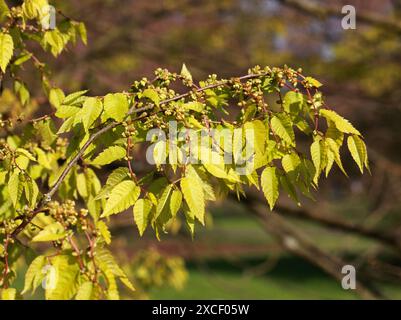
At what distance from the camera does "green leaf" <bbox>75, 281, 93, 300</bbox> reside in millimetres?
2174

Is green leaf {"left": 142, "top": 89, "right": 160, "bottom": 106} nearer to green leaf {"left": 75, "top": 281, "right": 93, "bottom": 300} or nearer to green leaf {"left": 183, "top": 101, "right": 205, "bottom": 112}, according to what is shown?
green leaf {"left": 183, "top": 101, "right": 205, "bottom": 112}

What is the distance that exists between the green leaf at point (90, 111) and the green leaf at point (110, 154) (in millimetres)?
100

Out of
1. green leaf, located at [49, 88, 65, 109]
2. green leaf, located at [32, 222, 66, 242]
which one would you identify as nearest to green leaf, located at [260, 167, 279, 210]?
green leaf, located at [32, 222, 66, 242]

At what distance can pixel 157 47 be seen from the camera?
888 centimetres

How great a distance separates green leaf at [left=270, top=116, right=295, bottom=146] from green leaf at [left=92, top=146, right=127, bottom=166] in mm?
509

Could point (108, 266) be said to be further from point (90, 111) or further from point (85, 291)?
point (90, 111)

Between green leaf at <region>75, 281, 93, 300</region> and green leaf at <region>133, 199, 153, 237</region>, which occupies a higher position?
green leaf at <region>133, 199, 153, 237</region>

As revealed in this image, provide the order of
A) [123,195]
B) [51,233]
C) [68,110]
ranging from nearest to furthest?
[123,195]
[51,233]
[68,110]

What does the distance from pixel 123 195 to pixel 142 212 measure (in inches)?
3.2

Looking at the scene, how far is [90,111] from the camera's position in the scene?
85.3 inches

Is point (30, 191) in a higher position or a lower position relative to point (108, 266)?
higher

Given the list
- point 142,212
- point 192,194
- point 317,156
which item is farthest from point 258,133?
point 142,212

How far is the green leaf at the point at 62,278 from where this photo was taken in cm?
216

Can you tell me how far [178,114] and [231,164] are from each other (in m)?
0.24
